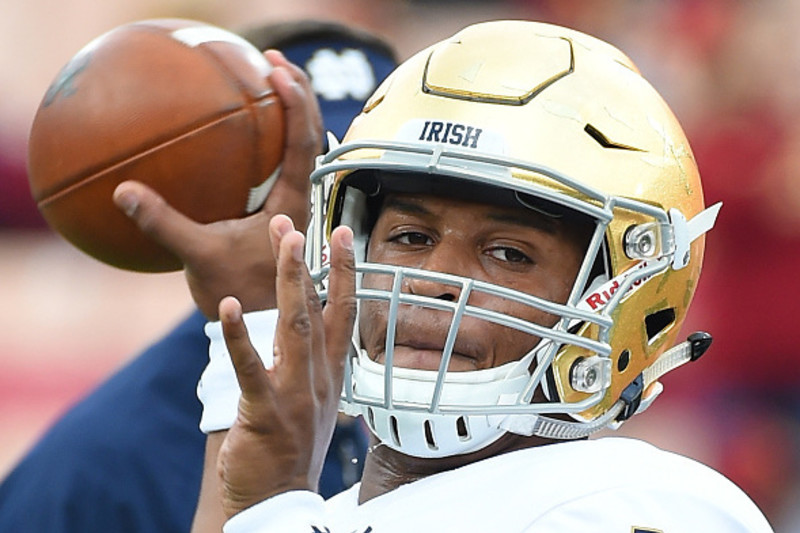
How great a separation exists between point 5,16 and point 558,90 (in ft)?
17.0

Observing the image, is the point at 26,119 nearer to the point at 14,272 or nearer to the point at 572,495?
the point at 14,272

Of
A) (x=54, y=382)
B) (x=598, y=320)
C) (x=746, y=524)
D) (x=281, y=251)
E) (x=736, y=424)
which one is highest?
(x=281, y=251)

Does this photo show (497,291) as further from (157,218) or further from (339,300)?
(157,218)

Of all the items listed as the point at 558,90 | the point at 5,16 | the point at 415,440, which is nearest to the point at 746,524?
the point at 415,440

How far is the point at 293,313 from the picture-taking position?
1667 millimetres

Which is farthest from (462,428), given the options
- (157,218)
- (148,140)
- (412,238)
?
(148,140)

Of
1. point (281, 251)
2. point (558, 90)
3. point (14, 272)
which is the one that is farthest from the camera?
point (14, 272)

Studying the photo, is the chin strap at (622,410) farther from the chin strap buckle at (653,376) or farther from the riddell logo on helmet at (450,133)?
the riddell logo on helmet at (450,133)

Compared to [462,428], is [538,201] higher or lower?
higher

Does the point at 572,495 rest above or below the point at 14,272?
above

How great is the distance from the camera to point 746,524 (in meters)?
1.92

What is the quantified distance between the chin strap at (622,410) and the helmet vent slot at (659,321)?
0.05 metres

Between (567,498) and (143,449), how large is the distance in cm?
128

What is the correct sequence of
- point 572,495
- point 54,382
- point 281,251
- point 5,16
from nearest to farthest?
point 281,251 < point 572,495 < point 54,382 < point 5,16
